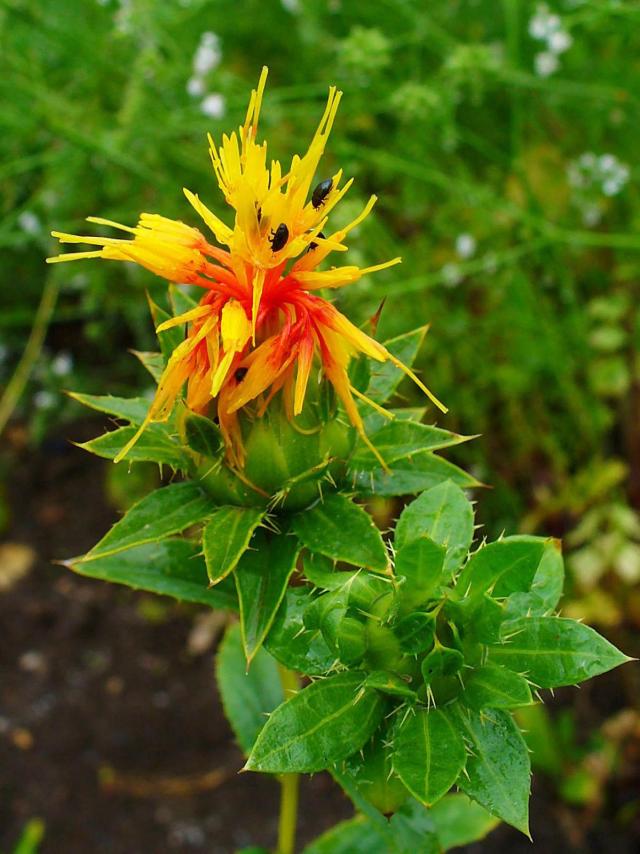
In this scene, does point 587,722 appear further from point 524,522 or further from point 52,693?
point 52,693

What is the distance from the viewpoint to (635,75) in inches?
142

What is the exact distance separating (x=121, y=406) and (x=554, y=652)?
2.42ft

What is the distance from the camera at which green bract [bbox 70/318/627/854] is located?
1.15 m

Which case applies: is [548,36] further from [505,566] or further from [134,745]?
[134,745]

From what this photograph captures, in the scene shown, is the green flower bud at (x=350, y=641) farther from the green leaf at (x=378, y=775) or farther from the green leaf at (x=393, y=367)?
the green leaf at (x=393, y=367)

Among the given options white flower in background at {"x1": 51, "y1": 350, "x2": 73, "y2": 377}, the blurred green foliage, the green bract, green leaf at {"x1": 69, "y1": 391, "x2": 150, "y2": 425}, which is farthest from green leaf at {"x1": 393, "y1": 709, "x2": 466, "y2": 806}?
white flower in background at {"x1": 51, "y1": 350, "x2": 73, "y2": 377}

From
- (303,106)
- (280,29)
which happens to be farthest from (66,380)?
(280,29)

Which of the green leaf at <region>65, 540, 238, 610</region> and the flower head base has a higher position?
the flower head base

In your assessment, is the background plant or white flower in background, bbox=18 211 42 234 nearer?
the background plant

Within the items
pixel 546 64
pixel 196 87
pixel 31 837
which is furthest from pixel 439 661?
pixel 546 64

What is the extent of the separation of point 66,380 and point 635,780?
274 centimetres

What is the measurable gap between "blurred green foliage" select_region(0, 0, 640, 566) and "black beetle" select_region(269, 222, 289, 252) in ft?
5.06

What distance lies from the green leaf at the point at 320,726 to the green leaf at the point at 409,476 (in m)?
0.30

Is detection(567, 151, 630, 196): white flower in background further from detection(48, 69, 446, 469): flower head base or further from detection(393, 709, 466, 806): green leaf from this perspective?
detection(393, 709, 466, 806): green leaf
